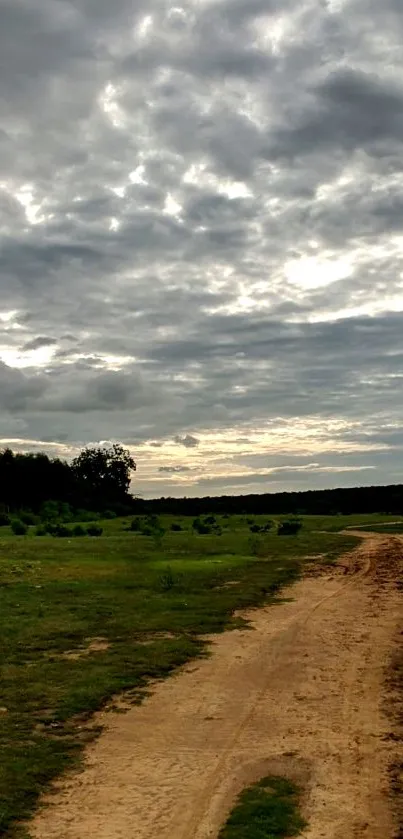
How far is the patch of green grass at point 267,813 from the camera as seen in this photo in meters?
6.11

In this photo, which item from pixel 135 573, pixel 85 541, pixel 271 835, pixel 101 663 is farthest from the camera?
pixel 85 541

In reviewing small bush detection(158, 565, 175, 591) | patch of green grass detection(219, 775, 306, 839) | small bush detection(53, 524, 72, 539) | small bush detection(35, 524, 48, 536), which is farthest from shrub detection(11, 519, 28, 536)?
patch of green grass detection(219, 775, 306, 839)

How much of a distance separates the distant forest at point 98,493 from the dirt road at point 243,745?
6802cm

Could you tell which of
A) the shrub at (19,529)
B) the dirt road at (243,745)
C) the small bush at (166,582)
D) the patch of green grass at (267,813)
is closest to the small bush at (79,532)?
the shrub at (19,529)

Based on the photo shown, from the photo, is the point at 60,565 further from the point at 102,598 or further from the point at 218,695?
the point at 218,695

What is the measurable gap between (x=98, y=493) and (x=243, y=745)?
117405mm

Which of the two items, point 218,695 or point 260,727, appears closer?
point 260,727

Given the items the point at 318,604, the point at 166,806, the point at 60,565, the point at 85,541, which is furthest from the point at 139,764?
the point at 85,541

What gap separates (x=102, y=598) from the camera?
1905 centimetres

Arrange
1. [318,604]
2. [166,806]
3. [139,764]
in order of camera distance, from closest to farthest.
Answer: [166,806], [139,764], [318,604]

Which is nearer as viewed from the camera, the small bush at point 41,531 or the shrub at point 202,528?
the small bush at point 41,531

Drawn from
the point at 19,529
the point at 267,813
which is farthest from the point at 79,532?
the point at 267,813

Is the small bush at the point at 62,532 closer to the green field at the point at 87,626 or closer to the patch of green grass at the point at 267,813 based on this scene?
the green field at the point at 87,626

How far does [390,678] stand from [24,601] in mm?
10140
